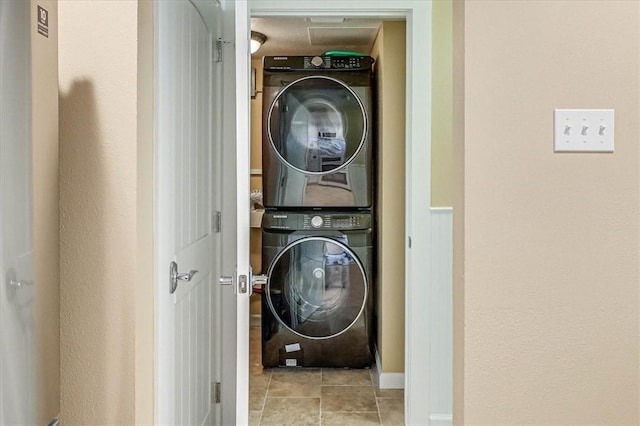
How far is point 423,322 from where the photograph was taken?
2.43 metres

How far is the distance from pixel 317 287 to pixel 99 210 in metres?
2.11

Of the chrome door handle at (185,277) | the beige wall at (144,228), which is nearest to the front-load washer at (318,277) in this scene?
the chrome door handle at (185,277)

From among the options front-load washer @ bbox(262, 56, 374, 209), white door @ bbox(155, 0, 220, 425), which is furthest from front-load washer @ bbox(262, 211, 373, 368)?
white door @ bbox(155, 0, 220, 425)

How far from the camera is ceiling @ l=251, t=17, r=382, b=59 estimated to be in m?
3.12

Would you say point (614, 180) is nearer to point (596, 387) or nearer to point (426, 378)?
point (596, 387)

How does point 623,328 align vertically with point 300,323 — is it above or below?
above

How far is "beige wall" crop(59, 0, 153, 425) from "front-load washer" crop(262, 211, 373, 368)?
193 cm

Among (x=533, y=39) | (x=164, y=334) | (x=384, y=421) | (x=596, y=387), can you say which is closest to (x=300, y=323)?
(x=384, y=421)

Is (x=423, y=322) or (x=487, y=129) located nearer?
(x=487, y=129)

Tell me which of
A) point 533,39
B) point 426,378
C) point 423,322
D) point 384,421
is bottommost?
point 384,421

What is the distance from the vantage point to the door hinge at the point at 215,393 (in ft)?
7.32

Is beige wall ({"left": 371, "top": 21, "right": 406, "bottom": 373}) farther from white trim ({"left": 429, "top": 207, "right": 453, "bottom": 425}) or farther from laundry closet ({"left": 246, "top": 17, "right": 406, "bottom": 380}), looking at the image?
white trim ({"left": 429, "top": 207, "right": 453, "bottom": 425})

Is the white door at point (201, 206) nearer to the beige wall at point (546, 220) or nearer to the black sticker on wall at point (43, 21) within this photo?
the black sticker on wall at point (43, 21)

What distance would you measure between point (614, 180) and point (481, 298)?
47 centimetres
